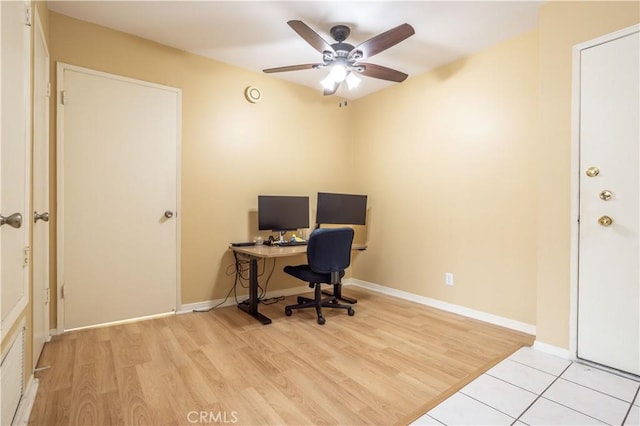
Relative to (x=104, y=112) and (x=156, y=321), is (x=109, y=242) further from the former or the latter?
(x=104, y=112)

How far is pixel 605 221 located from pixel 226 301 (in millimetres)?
3270

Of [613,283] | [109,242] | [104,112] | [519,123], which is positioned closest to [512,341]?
[613,283]

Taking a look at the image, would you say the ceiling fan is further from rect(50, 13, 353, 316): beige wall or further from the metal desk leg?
the metal desk leg

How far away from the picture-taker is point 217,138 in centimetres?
338

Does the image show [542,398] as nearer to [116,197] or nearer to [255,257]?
[255,257]

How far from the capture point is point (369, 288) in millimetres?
4195

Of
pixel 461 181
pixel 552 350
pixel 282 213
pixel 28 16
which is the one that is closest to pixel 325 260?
pixel 282 213

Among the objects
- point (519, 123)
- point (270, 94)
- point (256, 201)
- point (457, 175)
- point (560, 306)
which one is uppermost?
point (270, 94)

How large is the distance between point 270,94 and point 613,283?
349 centimetres

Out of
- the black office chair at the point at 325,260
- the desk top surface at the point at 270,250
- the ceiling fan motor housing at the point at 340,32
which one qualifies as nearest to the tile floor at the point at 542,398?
the black office chair at the point at 325,260

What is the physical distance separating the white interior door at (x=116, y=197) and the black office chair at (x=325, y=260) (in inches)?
51.1

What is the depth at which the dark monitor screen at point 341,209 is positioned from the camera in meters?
3.76

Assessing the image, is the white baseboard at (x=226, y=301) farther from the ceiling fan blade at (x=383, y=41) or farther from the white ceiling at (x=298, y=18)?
the ceiling fan blade at (x=383, y=41)

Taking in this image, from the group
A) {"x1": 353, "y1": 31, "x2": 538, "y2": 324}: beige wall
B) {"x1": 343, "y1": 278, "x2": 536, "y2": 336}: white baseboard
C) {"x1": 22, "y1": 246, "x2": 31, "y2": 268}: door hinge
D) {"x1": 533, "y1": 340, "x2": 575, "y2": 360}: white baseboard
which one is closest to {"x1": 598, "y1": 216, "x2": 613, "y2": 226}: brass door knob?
{"x1": 353, "y1": 31, "x2": 538, "y2": 324}: beige wall
